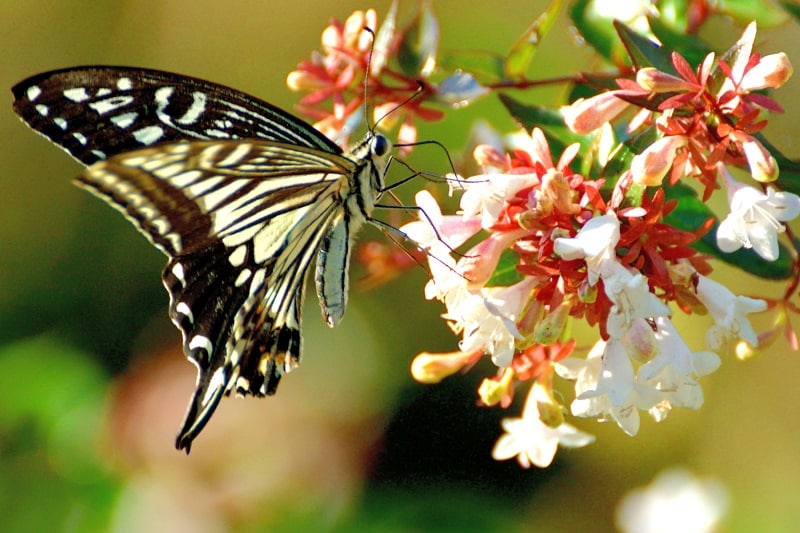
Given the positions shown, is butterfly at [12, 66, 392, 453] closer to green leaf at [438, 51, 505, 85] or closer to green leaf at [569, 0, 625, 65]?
green leaf at [438, 51, 505, 85]

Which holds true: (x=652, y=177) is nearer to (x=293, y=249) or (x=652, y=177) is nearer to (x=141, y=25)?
(x=293, y=249)

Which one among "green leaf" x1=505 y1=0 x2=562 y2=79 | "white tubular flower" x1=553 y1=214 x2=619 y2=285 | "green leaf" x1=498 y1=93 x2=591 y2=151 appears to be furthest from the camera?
"green leaf" x1=505 y1=0 x2=562 y2=79

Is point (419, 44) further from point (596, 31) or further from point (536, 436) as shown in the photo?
point (536, 436)

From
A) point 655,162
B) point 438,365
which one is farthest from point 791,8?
point 438,365

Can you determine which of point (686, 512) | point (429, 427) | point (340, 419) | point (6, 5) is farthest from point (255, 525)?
point (6, 5)

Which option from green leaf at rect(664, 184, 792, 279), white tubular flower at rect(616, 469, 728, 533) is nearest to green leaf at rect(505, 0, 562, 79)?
green leaf at rect(664, 184, 792, 279)

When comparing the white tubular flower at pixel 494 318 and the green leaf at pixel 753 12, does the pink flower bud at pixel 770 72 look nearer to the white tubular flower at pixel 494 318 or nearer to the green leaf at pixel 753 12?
the white tubular flower at pixel 494 318

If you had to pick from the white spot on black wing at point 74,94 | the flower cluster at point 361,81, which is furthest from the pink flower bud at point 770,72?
the white spot on black wing at point 74,94
